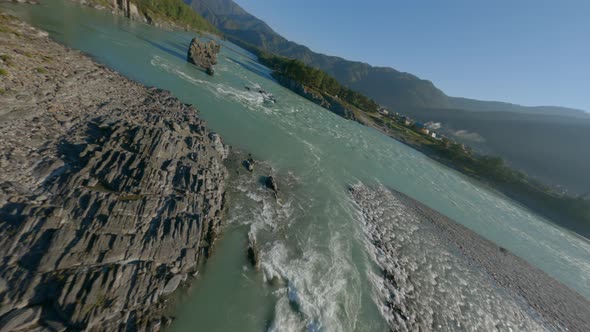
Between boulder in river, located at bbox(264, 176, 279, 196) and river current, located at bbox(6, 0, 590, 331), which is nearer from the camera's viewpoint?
river current, located at bbox(6, 0, 590, 331)

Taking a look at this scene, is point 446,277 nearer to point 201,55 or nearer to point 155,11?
point 201,55

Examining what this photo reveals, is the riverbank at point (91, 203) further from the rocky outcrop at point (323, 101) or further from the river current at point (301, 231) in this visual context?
the rocky outcrop at point (323, 101)

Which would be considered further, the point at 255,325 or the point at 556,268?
the point at 556,268

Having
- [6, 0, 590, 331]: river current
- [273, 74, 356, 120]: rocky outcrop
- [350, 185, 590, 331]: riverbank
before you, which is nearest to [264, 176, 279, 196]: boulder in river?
[6, 0, 590, 331]: river current

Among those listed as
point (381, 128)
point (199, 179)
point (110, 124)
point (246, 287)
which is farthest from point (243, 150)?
point (381, 128)

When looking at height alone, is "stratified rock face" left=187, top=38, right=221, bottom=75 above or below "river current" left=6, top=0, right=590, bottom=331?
above

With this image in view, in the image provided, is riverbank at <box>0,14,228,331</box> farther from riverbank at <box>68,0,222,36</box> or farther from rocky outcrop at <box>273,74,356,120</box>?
riverbank at <box>68,0,222,36</box>

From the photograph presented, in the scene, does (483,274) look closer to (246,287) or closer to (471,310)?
(471,310)
